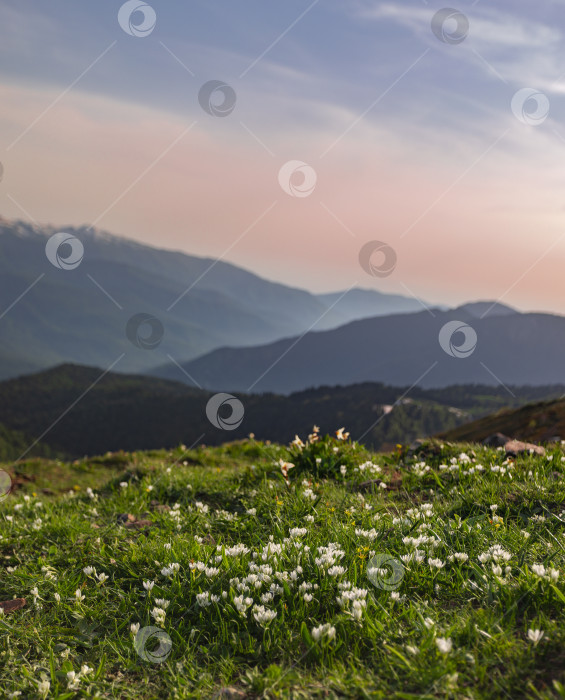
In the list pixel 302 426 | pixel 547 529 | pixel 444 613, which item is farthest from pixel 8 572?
pixel 302 426

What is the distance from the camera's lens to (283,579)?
194 inches

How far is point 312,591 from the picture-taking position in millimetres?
4867

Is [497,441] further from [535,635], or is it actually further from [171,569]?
[171,569]

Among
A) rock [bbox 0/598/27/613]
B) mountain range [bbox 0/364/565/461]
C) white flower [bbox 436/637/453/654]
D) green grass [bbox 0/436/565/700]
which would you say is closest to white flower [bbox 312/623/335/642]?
green grass [bbox 0/436/565/700]

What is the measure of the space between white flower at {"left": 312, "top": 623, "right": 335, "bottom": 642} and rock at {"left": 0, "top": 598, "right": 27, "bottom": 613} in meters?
3.36

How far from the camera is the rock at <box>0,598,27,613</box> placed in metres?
5.53

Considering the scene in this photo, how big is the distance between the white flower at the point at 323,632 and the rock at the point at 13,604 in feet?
11.0

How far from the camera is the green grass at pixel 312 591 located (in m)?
3.86

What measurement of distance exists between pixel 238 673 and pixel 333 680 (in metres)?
0.91

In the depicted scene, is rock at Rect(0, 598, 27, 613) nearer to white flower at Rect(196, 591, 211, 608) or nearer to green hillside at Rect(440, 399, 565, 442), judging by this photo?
white flower at Rect(196, 591, 211, 608)

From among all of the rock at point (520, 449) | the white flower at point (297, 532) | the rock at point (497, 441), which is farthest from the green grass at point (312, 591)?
the rock at point (497, 441)

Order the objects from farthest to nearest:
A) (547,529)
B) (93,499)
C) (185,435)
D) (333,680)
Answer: (185,435) < (93,499) < (547,529) < (333,680)

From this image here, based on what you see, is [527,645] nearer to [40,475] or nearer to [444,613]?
[444,613]

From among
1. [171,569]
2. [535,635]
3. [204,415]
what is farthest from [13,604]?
[204,415]
